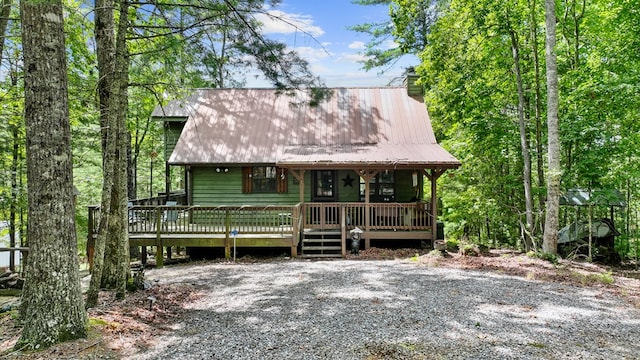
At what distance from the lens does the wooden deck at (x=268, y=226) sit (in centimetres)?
1113

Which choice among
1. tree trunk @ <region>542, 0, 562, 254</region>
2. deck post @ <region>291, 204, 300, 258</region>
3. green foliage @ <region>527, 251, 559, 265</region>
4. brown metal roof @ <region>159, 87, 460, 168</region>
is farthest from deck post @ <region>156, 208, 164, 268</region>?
tree trunk @ <region>542, 0, 562, 254</region>

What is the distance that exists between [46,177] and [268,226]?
8.47 m

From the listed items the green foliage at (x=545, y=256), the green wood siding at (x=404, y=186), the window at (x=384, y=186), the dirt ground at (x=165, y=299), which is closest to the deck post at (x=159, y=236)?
the dirt ground at (x=165, y=299)

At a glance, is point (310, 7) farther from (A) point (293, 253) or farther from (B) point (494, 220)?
(B) point (494, 220)

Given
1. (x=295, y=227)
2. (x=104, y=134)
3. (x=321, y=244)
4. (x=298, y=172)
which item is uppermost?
(x=104, y=134)

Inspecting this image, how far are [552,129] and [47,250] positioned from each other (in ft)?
35.5

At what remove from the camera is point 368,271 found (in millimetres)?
9211

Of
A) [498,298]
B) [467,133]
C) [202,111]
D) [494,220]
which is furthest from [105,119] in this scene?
[494,220]

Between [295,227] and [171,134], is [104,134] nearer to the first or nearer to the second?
[295,227]

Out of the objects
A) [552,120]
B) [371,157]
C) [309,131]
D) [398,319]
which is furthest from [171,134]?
[552,120]

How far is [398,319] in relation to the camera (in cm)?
562

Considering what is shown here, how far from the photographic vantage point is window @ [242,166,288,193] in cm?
1372

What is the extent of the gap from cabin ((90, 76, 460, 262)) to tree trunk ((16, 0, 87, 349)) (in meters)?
6.41

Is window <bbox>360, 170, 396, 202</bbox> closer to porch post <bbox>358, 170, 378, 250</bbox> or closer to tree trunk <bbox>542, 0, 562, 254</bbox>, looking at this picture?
porch post <bbox>358, 170, 378, 250</bbox>
